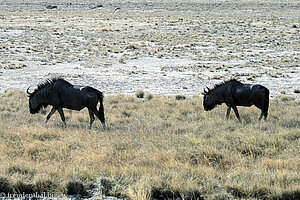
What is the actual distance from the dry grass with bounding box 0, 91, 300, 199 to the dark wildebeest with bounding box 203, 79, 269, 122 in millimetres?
510

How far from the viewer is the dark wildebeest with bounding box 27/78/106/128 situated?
11.6 meters

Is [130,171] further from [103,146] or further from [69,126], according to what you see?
[69,126]

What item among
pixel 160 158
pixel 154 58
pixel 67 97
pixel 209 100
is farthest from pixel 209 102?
pixel 154 58

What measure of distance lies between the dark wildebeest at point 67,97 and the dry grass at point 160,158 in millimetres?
591

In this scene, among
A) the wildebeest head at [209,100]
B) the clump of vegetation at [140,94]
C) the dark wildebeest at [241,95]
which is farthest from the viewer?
the clump of vegetation at [140,94]

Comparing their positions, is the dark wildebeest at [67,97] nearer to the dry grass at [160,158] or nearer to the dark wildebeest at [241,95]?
the dry grass at [160,158]

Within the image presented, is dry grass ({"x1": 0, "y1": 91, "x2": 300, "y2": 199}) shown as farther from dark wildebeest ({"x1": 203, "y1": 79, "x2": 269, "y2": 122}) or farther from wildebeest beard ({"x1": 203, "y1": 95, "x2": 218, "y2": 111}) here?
dark wildebeest ({"x1": 203, "y1": 79, "x2": 269, "y2": 122})

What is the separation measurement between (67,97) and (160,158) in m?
4.86

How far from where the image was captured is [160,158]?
25.4ft

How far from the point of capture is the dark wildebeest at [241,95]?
1205 cm

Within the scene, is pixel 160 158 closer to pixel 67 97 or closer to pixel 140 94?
pixel 67 97

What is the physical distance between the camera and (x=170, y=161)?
7500mm

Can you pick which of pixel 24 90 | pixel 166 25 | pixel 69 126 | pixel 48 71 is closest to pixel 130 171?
pixel 69 126

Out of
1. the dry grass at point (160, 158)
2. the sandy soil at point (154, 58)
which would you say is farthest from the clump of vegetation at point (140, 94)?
the dry grass at point (160, 158)
